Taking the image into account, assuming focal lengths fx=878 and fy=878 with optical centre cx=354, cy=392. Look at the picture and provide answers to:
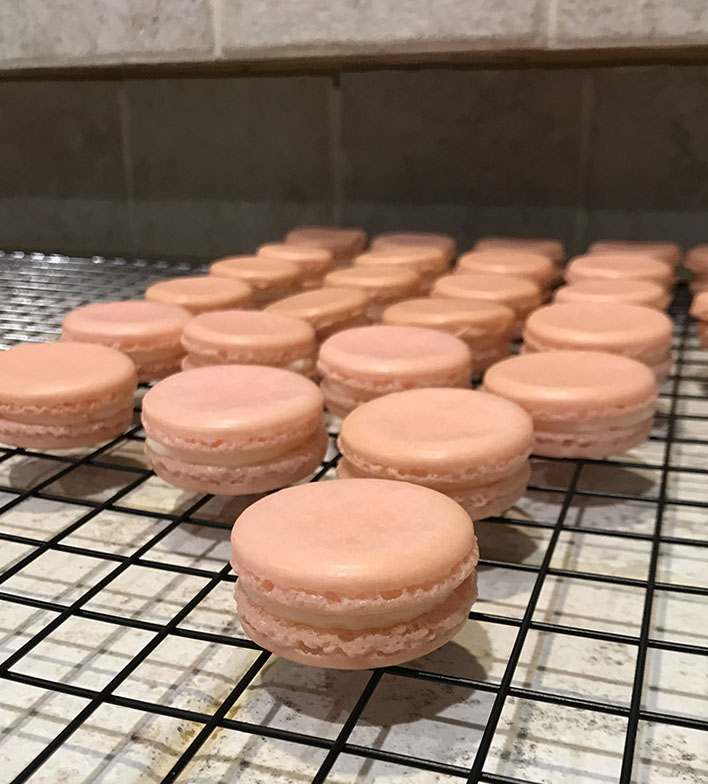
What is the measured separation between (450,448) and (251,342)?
512 mm

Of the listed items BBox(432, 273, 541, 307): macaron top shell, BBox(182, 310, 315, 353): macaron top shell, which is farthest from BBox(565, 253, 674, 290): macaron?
BBox(182, 310, 315, 353): macaron top shell

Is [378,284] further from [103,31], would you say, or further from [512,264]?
[103,31]

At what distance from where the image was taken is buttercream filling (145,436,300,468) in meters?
1.09

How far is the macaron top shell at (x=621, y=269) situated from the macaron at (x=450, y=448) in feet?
2.66

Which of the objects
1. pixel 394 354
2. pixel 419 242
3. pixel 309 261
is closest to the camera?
pixel 394 354

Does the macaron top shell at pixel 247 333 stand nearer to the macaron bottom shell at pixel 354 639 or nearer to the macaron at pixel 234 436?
the macaron at pixel 234 436

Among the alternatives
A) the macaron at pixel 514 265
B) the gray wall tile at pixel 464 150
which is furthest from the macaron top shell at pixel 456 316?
the gray wall tile at pixel 464 150

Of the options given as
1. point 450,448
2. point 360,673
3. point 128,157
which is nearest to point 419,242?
point 128,157

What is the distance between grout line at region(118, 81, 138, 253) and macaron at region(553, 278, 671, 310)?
150 cm

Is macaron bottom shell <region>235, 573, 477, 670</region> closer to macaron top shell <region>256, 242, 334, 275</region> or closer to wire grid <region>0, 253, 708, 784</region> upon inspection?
wire grid <region>0, 253, 708, 784</region>

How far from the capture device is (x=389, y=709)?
2.74 ft

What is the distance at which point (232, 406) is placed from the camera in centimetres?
112

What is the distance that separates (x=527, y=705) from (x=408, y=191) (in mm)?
1812

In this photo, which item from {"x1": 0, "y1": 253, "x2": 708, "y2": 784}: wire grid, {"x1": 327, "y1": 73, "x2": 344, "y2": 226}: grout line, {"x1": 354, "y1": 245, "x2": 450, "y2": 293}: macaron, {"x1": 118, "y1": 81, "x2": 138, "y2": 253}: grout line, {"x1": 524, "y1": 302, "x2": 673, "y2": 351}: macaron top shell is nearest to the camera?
{"x1": 0, "y1": 253, "x2": 708, "y2": 784}: wire grid
